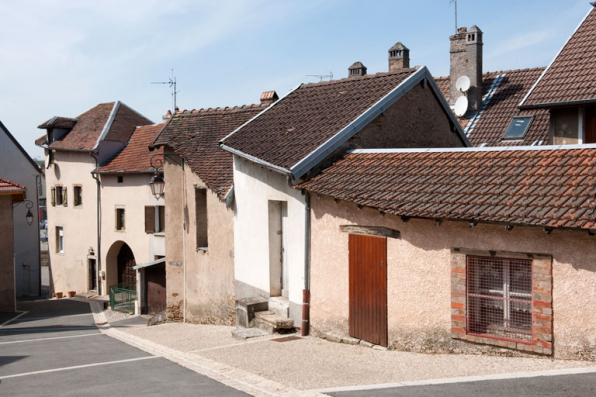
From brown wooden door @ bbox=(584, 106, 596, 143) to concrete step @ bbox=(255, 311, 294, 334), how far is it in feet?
26.9

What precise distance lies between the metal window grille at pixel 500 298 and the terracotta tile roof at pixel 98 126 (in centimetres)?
2561

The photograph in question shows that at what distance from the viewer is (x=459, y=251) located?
28.4 ft

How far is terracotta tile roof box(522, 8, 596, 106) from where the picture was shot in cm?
1373

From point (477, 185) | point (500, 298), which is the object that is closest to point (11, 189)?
point (477, 185)

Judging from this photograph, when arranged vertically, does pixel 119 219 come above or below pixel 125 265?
above

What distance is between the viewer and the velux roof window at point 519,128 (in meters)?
17.3

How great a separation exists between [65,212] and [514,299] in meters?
29.7

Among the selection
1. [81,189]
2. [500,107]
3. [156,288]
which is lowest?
[156,288]

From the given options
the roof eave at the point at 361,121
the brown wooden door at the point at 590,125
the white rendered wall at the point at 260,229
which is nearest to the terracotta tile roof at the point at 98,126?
the white rendered wall at the point at 260,229

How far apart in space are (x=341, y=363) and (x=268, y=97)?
38.1ft

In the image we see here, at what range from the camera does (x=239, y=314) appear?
1302 centimetres

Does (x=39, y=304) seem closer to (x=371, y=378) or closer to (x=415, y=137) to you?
(x=415, y=137)

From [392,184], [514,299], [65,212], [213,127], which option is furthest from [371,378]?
[65,212]

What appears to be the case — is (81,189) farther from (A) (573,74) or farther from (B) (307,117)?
(A) (573,74)
